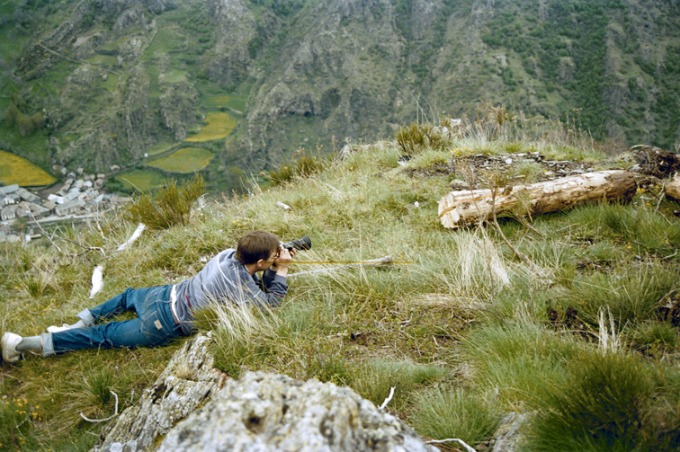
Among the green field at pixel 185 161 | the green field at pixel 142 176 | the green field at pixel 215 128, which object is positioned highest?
the green field at pixel 215 128

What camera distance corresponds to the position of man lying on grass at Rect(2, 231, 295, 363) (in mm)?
3301

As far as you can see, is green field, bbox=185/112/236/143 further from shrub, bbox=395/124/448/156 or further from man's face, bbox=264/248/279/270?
man's face, bbox=264/248/279/270

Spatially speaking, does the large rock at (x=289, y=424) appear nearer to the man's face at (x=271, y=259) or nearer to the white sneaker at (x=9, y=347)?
the man's face at (x=271, y=259)

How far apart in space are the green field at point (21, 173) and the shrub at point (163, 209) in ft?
279

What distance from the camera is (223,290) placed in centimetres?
335

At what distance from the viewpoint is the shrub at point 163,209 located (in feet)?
19.1

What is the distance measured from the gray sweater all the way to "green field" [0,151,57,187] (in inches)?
3477

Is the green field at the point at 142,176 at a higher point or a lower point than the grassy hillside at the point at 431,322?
lower

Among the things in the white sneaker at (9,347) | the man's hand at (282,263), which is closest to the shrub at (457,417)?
the man's hand at (282,263)

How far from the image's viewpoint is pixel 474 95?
70812mm

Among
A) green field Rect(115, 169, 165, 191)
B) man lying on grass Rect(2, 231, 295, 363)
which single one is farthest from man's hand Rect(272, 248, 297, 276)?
green field Rect(115, 169, 165, 191)

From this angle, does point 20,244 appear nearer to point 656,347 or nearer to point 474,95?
point 656,347

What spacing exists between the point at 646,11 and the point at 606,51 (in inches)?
451

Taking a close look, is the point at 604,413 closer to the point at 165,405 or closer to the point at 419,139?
the point at 165,405
